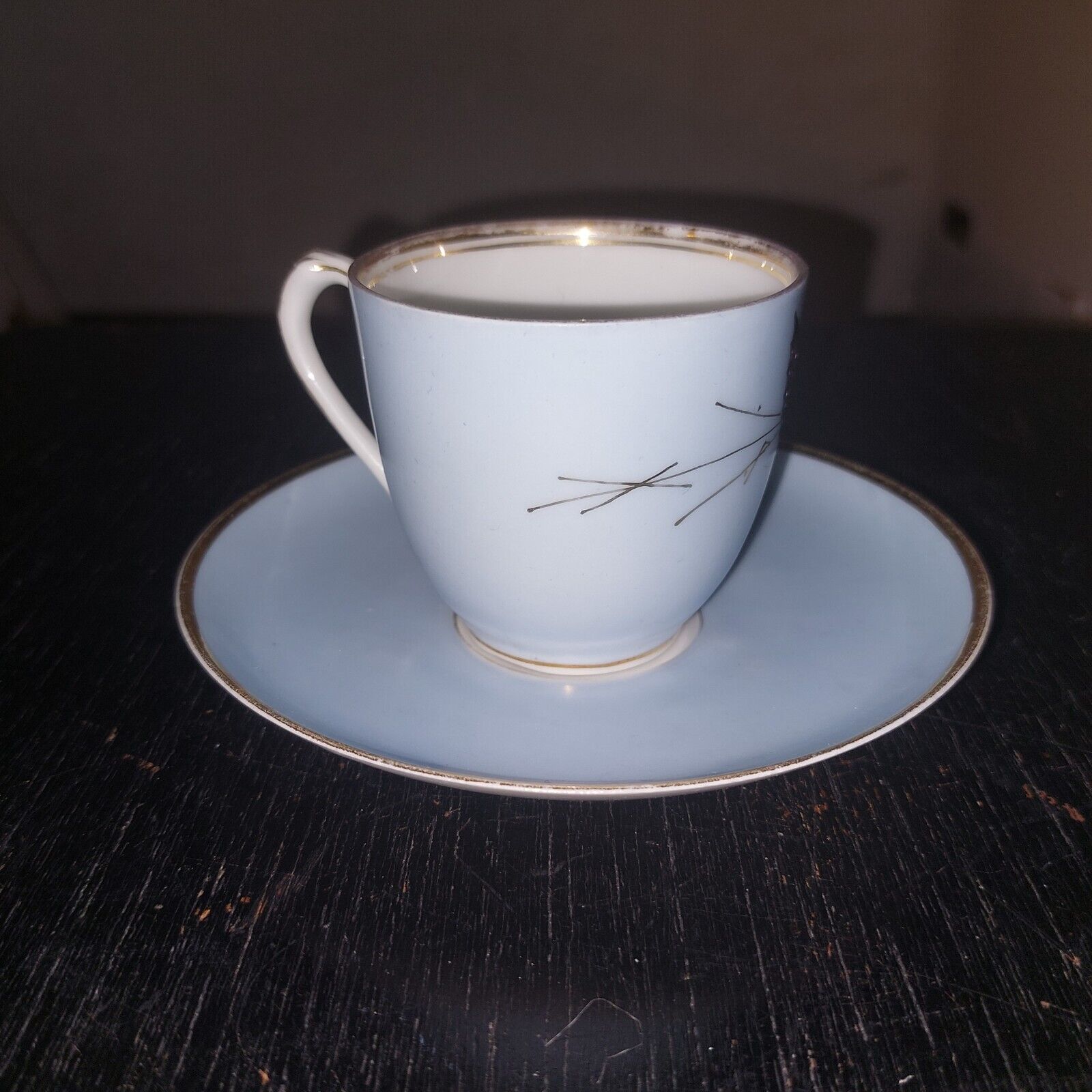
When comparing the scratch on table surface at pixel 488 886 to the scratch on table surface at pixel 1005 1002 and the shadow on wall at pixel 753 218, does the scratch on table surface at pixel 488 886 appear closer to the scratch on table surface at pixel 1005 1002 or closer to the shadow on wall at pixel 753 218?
the scratch on table surface at pixel 1005 1002

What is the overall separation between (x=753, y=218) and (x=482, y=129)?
625 millimetres

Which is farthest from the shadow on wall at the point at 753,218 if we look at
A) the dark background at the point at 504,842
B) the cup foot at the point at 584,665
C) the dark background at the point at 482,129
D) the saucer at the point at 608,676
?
the cup foot at the point at 584,665

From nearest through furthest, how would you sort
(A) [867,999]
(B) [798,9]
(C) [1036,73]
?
1. (A) [867,999]
2. (C) [1036,73]
3. (B) [798,9]

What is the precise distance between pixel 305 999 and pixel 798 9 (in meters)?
2.06

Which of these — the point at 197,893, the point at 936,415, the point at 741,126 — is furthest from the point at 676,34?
the point at 197,893

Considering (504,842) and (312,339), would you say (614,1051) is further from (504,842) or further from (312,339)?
(312,339)

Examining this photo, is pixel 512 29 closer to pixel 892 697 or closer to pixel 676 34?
pixel 676 34

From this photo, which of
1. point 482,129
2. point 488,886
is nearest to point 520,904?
point 488,886

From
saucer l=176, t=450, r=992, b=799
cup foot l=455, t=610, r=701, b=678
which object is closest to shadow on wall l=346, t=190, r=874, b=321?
saucer l=176, t=450, r=992, b=799

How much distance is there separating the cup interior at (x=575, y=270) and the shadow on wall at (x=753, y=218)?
5.37 ft

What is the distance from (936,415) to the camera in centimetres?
73

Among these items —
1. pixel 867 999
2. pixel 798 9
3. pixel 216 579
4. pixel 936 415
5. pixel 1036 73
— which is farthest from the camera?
pixel 798 9

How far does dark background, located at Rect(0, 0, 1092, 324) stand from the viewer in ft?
6.18

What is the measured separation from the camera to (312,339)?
0.42m
